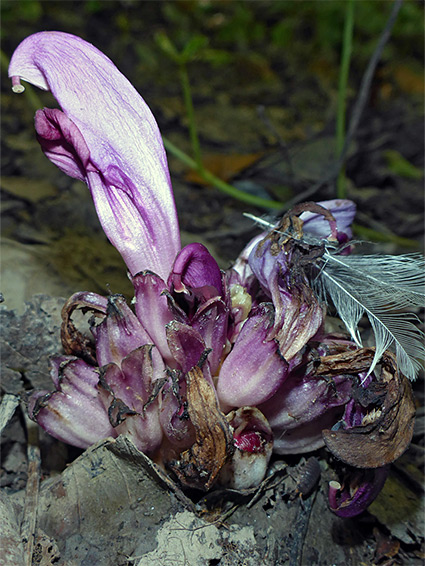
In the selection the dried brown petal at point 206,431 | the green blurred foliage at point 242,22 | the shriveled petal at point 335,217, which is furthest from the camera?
the green blurred foliage at point 242,22

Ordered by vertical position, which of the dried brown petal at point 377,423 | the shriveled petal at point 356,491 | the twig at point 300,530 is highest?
the dried brown petal at point 377,423

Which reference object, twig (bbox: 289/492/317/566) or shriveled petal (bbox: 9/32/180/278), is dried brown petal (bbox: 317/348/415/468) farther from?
shriveled petal (bbox: 9/32/180/278)

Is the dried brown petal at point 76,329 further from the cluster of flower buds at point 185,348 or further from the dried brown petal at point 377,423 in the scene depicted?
the dried brown petal at point 377,423

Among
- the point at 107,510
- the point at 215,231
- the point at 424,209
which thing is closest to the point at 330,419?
the point at 107,510

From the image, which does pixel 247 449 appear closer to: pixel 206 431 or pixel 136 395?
pixel 206 431

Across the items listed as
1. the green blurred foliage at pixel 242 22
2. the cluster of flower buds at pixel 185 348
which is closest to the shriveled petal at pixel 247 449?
the cluster of flower buds at pixel 185 348

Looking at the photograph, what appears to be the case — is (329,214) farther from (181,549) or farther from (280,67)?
(280,67)
